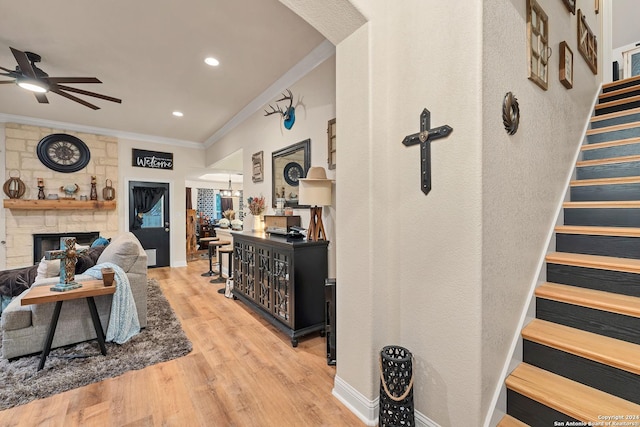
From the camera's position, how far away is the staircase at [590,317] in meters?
1.19

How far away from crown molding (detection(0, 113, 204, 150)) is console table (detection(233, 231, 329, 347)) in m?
4.76

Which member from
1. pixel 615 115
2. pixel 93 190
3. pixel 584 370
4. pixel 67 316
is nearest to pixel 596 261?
pixel 584 370

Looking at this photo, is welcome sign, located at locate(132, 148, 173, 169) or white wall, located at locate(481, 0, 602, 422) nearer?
white wall, located at locate(481, 0, 602, 422)

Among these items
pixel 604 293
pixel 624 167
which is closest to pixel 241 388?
pixel 604 293

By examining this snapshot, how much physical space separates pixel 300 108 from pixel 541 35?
7.42ft

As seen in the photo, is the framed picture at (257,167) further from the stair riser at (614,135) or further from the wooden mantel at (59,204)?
the stair riser at (614,135)

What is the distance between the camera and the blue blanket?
8.38ft

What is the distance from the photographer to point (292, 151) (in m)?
3.37

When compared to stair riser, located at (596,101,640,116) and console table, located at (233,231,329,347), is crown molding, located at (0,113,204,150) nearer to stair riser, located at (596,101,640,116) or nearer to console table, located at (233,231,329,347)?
console table, located at (233,231,329,347)

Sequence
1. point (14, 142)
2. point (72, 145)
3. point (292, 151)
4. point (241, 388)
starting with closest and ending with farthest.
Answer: point (241, 388) → point (292, 151) → point (14, 142) → point (72, 145)

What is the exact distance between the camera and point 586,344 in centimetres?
132

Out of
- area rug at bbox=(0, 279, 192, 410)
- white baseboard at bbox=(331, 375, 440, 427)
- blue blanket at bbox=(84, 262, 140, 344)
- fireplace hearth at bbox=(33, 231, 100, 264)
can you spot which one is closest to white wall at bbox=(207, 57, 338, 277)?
white baseboard at bbox=(331, 375, 440, 427)

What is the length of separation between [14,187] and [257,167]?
4.56 metres

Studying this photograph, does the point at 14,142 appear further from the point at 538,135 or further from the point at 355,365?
the point at 538,135
